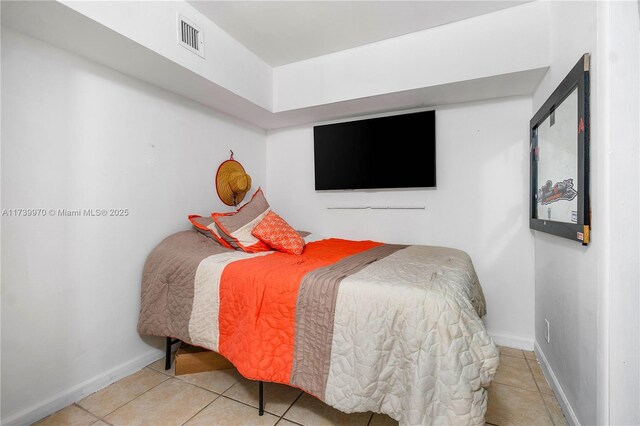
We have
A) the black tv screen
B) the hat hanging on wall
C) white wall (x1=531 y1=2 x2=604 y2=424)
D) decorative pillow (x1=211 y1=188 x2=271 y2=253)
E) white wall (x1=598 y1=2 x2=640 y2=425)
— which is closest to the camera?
white wall (x1=598 y1=2 x2=640 y2=425)

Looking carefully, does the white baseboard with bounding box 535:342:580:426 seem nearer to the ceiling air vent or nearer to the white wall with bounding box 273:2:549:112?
the white wall with bounding box 273:2:549:112

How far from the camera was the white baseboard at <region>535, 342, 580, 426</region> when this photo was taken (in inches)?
55.8

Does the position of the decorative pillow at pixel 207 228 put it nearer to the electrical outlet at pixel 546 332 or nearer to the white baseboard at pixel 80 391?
the white baseboard at pixel 80 391

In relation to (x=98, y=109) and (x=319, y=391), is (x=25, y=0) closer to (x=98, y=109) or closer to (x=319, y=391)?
(x=98, y=109)

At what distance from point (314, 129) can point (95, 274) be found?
228 cm

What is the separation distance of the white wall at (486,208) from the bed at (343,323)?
703 millimetres

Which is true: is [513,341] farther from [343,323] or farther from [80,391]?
[80,391]

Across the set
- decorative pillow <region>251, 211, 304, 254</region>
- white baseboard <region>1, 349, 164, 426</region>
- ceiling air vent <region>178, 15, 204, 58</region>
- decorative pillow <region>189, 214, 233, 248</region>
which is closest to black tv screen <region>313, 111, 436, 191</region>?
decorative pillow <region>251, 211, 304, 254</region>

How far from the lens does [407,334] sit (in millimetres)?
1141

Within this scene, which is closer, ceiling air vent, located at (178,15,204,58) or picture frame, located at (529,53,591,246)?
picture frame, located at (529,53,591,246)

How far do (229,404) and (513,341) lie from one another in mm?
2219

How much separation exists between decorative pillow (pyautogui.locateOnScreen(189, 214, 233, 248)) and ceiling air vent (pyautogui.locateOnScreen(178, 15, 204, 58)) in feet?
3.93

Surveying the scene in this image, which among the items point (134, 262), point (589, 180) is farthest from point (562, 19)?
point (134, 262)

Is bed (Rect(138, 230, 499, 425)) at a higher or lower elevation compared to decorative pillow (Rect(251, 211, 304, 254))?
lower
